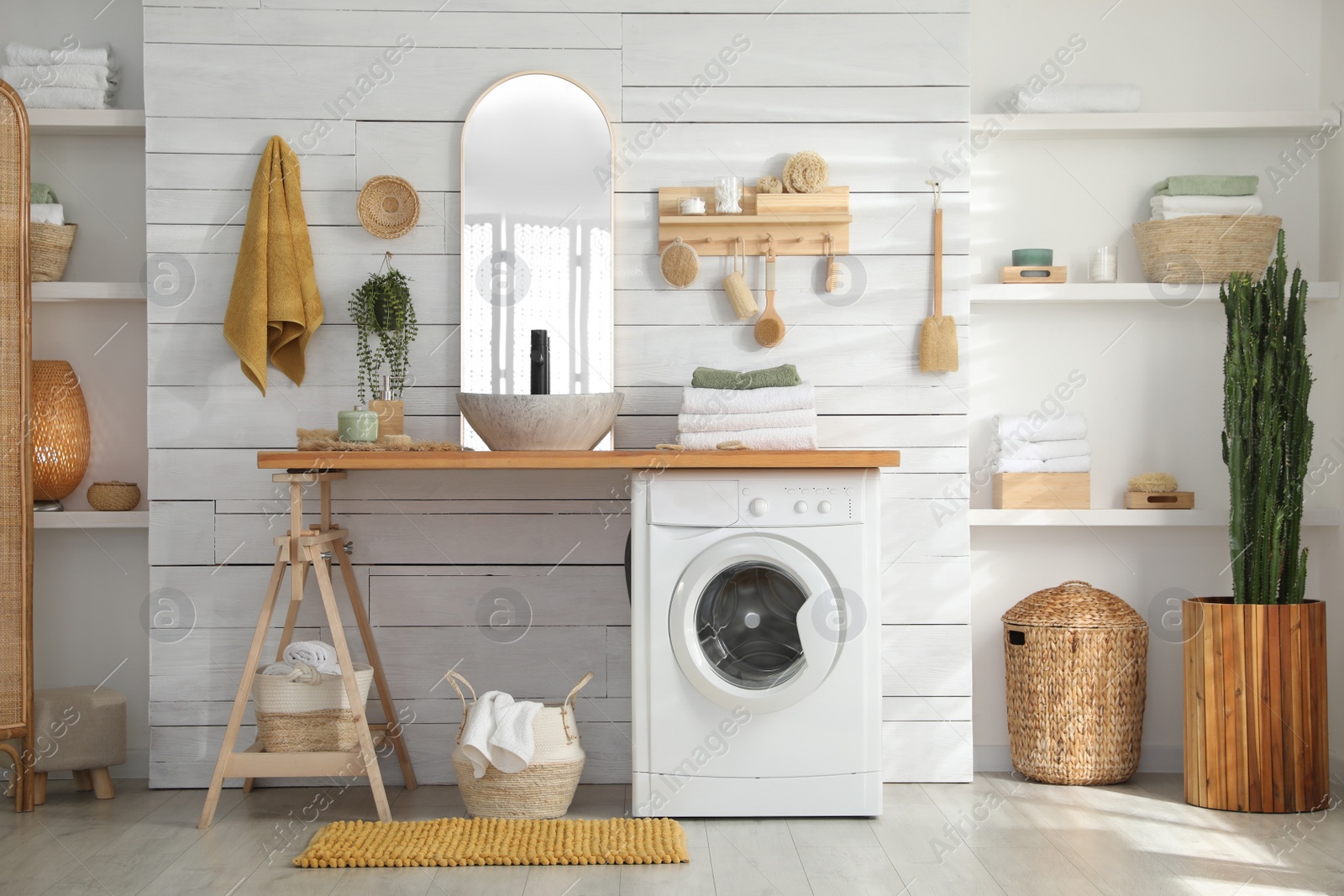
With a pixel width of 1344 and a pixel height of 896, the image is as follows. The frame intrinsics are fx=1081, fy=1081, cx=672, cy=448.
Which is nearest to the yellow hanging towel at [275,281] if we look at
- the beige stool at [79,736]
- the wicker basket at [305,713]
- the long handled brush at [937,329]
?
the wicker basket at [305,713]

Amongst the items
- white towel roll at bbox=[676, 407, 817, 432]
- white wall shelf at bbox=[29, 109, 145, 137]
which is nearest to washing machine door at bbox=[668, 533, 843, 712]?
white towel roll at bbox=[676, 407, 817, 432]

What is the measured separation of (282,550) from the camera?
8.76ft

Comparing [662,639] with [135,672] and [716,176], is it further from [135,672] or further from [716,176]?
[135,672]

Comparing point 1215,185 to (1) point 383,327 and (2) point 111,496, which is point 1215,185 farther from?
(2) point 111,496

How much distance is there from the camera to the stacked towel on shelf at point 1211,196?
124 inches

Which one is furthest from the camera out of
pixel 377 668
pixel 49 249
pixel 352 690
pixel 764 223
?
pixel 49 249

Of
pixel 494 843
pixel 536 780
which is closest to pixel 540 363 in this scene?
pixel 536 780

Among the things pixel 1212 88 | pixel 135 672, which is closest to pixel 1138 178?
pixel 1212 88

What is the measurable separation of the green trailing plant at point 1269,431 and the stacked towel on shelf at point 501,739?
1856 millimetres

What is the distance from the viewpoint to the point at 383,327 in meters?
2.96

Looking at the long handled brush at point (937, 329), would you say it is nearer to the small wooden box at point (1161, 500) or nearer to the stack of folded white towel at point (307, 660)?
the small wooden box at point (1161, 500)

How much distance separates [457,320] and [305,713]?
3.70ft

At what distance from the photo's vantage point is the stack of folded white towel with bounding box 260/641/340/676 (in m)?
2.77

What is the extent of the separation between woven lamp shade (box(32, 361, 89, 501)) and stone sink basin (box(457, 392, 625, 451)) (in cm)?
126
